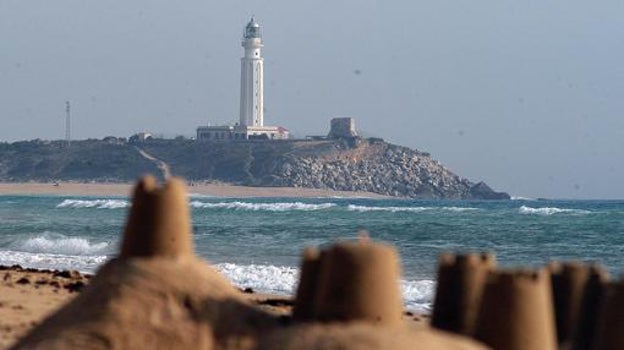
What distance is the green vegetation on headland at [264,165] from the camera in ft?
437

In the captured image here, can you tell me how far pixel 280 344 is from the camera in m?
6.68

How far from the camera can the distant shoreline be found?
11969 cm

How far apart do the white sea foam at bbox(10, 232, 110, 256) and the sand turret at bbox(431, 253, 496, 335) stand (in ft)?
83.8

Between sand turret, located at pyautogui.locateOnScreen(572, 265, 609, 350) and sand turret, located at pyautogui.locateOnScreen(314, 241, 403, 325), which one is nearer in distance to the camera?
sand turret, located at pyautogui.locateOnScreen(314, 241, 403, 325)

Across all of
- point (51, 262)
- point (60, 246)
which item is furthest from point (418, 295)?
point (60, 246)

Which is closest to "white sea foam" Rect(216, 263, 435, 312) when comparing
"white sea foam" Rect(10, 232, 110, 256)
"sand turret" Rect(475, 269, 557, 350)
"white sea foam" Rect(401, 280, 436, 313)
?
"white sea foam" Rect(401, 280, 436, 313)

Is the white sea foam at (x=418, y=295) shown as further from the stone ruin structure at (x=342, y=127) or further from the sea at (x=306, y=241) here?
the stone ruin structure at (x=342, y=127)

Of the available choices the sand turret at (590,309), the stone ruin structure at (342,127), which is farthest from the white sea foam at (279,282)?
the stone ruin structure at (342,127)

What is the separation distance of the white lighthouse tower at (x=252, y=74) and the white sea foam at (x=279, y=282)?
11061cm

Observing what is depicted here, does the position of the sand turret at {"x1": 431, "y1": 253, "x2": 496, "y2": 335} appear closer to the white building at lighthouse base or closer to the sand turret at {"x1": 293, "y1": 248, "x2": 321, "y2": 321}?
the sand turret at {"x1": 293, "y1": 248, "x2": 321, "y2": 321}

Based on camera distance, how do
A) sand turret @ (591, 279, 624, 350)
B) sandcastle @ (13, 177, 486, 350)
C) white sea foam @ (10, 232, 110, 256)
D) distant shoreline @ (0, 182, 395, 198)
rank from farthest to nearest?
1. distant shoreline @ (0, 182, 395, 198)
2. white sea foam @ (10, 232, 110, 256)
3. sandcastle @ (13, 177, 486, 350)
4. sand turret @ (591, 279, 624, 350)

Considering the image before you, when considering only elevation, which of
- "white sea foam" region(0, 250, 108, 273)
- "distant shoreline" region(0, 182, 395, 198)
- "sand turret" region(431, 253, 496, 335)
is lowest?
"white sea foam" region(0, 250, 108, 273)

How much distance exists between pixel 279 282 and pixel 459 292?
571 inches

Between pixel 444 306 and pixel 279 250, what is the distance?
25.1m
